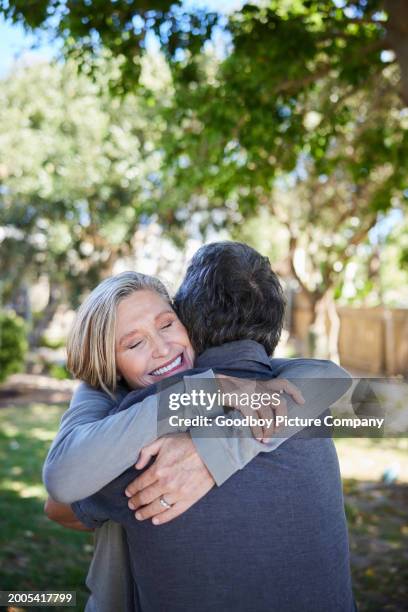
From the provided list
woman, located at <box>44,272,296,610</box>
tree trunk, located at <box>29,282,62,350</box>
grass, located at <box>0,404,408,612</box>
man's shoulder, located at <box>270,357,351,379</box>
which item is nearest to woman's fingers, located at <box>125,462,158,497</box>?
woman, located at <box>44,272,296,610</box>

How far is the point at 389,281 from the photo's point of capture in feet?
128

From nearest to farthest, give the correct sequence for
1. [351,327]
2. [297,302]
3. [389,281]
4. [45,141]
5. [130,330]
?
[130,330] → [45,141] → [351,327] → [297,302] → [389,281]

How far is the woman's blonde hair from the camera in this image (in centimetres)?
192

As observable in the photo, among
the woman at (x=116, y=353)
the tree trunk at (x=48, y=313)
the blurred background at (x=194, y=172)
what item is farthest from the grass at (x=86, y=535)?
the tree trunk at (x=48, y=313)

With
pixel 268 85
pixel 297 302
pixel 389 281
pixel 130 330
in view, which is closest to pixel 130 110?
pixel 268 85

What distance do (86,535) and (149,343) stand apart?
467cm

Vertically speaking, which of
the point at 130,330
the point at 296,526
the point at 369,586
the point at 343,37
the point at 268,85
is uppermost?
the point at 343,37

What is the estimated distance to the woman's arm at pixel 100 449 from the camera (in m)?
1.55

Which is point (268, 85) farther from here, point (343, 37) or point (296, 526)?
point (296, 526)

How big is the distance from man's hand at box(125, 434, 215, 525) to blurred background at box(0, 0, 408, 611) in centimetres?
90

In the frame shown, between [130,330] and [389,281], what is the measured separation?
1527 inches

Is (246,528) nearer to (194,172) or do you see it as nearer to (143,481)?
(143,481)

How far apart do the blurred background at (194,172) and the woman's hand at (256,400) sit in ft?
2.55

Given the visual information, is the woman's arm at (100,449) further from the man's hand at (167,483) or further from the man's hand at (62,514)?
the man's hand at (62,514)
